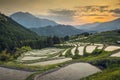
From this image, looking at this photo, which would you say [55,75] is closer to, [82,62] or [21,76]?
[21,76]

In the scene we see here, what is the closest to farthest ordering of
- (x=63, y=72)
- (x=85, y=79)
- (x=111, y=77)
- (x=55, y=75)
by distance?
(x=111, y=77)
(x=85, y=79)
(x=55, y=75)
(x=63, y=72)

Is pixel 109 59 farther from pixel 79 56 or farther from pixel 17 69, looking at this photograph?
pixel 17 69

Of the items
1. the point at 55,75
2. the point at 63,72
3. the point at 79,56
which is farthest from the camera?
the point at 79,56

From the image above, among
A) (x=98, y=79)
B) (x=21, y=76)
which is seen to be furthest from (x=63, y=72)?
(x=98, y=79)

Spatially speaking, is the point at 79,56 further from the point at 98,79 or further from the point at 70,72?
the point at 98,79

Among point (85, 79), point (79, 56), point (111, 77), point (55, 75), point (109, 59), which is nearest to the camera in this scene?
point (111, 77)

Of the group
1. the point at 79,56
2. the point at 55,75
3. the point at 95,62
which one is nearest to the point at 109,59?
the point at 95,62

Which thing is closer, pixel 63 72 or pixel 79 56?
pixel 63 72

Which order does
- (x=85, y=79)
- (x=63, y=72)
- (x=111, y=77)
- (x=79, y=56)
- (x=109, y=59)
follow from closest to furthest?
(x=111, y=77), (x=85, y=79), (x=63, y=72), (x=109, y=59), (x=79, y=56)

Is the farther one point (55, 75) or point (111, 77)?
point (55, 75)
